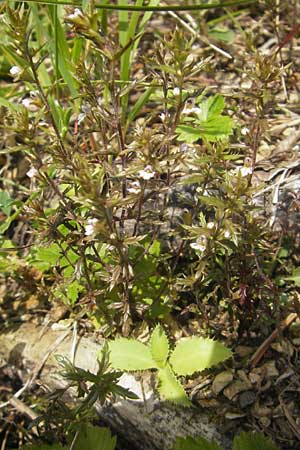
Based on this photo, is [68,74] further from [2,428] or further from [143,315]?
[2,428]

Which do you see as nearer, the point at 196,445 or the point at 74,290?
the point at 196,445

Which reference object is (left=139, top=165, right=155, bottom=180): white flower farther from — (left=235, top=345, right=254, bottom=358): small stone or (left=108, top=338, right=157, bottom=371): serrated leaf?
(left=235, top=345, right=254, bottom=358): small stone

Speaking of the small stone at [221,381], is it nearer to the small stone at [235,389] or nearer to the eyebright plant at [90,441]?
the small stone at [235,389]

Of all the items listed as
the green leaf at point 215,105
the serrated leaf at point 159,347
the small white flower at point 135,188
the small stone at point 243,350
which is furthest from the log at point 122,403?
the green leaf at point 215,105

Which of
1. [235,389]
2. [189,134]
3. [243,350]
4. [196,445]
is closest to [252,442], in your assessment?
[196,445]

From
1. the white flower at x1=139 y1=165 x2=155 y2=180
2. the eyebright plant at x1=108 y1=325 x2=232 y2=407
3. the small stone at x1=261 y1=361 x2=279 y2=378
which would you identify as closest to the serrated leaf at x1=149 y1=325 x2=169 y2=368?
the eyebright plant at x1=108 y1=325 x2=232 y2=407

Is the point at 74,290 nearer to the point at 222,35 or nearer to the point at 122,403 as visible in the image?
the point at 122,403
